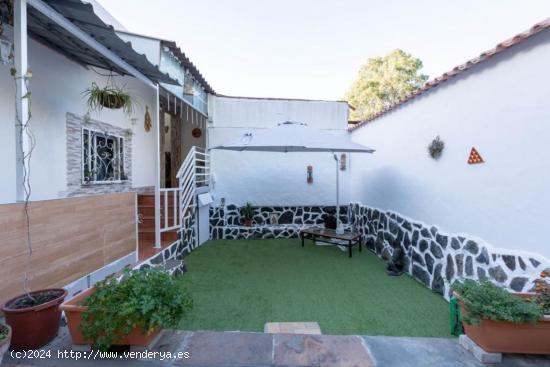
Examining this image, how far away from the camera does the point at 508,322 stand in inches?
77.6

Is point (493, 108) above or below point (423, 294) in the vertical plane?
above

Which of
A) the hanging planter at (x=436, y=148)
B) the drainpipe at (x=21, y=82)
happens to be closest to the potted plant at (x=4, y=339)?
the drainpipe at (x=21, y=82)

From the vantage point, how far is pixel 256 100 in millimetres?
7473

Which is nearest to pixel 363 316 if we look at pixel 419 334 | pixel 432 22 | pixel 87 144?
pixel 419 334

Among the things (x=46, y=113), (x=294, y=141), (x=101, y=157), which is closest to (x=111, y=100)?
(x=46, y=113)

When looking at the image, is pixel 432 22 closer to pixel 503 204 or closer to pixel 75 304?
pixel 503 204

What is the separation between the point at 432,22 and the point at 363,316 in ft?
32.9

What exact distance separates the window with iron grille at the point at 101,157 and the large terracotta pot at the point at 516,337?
5.42 metres

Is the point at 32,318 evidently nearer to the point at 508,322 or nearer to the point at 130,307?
the point at 130,307

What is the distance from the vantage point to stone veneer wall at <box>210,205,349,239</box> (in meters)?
7.12

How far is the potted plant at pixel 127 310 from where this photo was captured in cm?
186

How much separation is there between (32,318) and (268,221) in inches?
223

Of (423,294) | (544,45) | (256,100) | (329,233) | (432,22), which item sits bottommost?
(423,294)

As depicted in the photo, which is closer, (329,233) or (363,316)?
(363,316)
